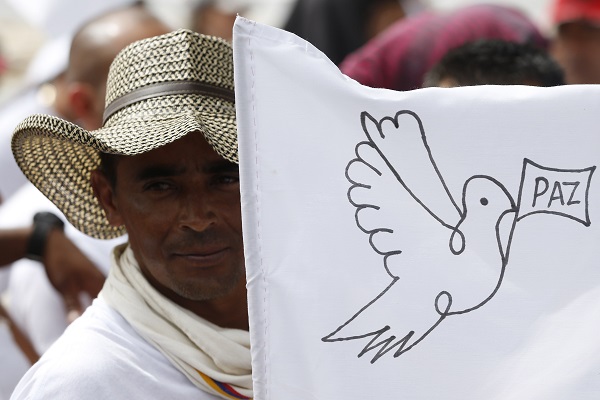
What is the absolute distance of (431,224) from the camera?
193 centimetres

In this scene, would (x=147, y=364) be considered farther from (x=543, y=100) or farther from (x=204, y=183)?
(x=543, y=100)

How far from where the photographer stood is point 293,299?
6.23ft

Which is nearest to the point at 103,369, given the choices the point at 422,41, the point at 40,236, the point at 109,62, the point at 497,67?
the point at 40,236

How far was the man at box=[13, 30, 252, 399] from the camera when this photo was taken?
88.2 inches

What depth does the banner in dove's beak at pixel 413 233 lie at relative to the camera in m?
1.90

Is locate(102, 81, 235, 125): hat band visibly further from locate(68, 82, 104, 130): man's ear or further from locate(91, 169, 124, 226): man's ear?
locate(68, 82, 104, 130): man's ear

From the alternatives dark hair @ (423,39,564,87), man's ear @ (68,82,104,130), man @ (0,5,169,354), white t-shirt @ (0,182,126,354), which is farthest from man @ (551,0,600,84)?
white t-shirt @ (0,182,126,354)

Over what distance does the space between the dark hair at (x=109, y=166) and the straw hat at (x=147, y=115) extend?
1.1 inches

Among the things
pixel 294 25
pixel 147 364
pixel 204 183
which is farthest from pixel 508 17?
pixel 147 364

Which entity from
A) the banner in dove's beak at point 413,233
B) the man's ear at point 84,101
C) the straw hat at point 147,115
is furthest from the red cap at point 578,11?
the banner in dove's beak at point 413,233

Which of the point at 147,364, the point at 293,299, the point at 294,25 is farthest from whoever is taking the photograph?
the point at 294,25

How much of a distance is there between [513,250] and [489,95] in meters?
0.26

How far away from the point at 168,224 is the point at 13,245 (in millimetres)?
1127

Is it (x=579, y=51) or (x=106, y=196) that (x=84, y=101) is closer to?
(x=106, y=196)
